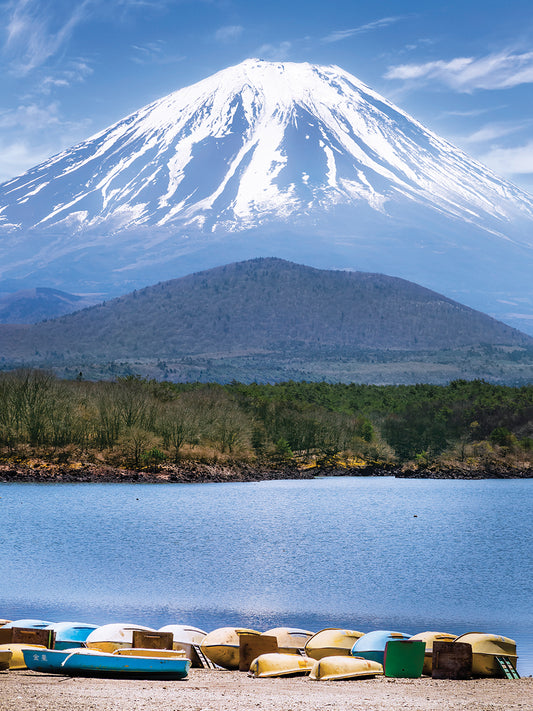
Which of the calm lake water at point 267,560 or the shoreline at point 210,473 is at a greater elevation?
the shoreline at point 210,473

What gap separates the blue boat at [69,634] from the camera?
16.7m

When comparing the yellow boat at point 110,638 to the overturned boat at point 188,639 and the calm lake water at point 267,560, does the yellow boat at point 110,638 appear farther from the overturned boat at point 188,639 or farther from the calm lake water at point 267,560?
the calm lake water at point 267,560

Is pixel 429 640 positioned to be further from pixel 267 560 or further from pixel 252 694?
pixel 267 560

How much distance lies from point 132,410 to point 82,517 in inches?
973

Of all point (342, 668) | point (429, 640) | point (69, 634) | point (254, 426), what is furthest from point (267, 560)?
point (254, 426)

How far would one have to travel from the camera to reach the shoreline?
62281 mm

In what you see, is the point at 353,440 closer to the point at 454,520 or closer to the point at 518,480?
the point at 518,480

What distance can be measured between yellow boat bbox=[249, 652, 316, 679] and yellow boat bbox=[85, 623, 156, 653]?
1.81 m

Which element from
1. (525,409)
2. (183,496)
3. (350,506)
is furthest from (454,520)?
(525,409)

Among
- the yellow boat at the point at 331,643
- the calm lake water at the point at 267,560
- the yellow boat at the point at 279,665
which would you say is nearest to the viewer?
the yellow boat at the point at 279,665

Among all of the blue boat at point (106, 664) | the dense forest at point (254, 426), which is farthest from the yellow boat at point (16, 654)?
the dense forest at point (254, 426)

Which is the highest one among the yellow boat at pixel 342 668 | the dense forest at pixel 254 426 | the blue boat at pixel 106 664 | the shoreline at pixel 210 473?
the dense forest at pixel 254 426

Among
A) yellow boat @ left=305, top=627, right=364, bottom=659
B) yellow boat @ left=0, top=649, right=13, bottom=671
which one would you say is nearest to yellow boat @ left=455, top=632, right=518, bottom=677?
yellow boat @ left=305, top=627, right=364, bottom=659

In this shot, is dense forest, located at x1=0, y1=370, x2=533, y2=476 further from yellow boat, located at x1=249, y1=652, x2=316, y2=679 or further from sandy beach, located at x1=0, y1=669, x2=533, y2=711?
sandy beach, located at x1=0, y1=669, x2=533, y2=711
